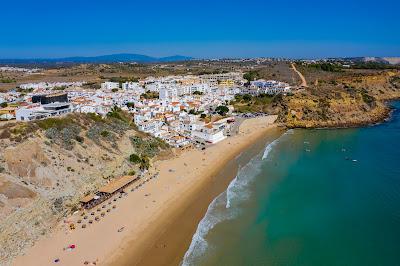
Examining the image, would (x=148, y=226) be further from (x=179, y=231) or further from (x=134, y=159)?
(x=134, y=159)

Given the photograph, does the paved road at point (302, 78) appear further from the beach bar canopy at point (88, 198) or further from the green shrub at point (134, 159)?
the beach bar canopy at point (88, 198)

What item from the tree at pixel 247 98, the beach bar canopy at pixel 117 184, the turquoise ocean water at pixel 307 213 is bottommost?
the turquoise ocean water at pixel 307 213

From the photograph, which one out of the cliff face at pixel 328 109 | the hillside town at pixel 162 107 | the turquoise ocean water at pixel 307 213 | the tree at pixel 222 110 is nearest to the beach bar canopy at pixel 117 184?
the turquoise ocean water at pixel 307 213

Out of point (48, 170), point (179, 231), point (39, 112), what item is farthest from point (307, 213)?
point (39, 112)

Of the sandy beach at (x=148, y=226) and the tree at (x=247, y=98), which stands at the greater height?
the tree at (x=247, y=98)

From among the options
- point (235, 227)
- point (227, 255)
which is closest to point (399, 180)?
point (235, 227)

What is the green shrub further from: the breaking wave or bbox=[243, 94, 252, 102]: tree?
bbox=[243, 94, 252, 102]: tree
